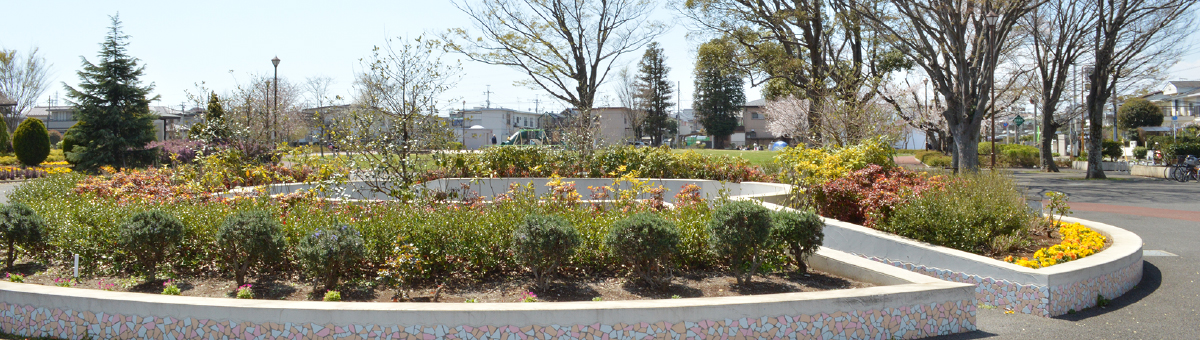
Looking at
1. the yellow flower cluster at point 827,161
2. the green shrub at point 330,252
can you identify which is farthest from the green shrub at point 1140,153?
the green shrub at point 330,252

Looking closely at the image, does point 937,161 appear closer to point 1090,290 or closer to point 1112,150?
point 1112,150

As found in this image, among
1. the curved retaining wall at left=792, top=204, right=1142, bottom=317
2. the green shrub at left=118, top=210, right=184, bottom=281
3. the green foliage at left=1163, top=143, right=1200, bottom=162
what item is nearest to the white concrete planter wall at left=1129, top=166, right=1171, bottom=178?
the green foliage at left=1163, top=143, right=1200, bottom=162

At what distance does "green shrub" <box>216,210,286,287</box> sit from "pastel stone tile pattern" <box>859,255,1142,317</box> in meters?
5.71

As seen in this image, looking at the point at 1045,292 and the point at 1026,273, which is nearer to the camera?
the point at 1045,292

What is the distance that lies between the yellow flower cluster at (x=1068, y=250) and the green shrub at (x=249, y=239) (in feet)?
20.1

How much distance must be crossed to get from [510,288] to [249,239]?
1992 mm

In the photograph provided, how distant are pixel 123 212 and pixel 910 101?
41.5 m

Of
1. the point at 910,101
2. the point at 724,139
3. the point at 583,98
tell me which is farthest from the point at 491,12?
the point at 724,139

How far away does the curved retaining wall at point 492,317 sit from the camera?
388 cm

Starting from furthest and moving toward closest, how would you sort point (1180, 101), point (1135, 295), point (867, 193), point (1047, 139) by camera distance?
1. point (1180, 101)
2. point (1047, 139)
3. point (867, 193)
4. point (1135, 295)

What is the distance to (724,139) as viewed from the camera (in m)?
58.2

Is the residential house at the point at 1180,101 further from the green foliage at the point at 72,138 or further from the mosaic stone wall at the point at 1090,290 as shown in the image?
the green foliage at the point at 72,138

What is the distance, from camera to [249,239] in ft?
15.6

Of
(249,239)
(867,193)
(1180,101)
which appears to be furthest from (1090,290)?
(1180,101)
